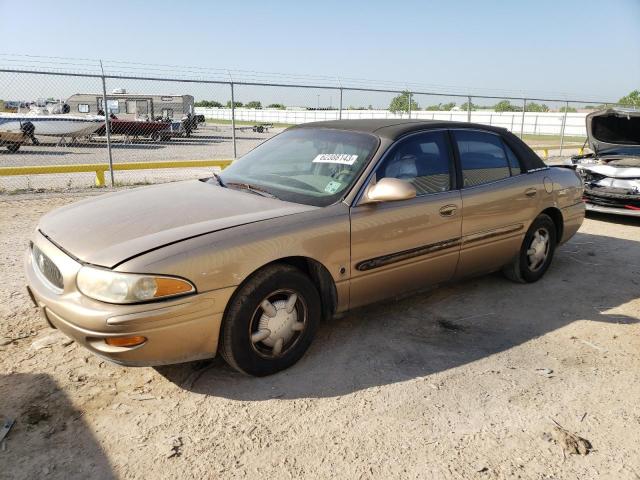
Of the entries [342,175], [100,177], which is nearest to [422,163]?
[342,175]

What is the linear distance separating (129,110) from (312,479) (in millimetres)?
31062

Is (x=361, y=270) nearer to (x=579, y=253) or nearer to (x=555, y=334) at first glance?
(x=555, y=334)

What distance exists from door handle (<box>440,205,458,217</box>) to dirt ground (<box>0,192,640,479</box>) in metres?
0.81

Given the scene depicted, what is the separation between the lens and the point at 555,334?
371 cm

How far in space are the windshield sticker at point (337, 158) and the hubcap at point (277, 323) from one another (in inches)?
41.2

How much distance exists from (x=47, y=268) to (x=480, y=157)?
10.7ft

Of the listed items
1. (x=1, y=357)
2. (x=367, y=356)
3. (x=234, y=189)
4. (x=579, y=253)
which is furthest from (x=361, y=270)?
(x=579, y=253)

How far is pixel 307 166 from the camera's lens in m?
3.67

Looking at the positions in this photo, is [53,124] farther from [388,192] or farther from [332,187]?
[388,192]

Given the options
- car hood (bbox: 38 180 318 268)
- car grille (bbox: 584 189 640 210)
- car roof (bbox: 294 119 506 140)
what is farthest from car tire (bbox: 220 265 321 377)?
car grille (bbox: 584 189 640 210)

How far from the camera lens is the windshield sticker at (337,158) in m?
3.49

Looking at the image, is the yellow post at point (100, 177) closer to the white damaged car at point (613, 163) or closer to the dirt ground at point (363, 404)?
the dirt ground at point (363, 404)

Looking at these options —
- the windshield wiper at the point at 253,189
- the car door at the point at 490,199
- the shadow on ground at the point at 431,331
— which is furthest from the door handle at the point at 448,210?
the windshield wiper at the point at 253,189

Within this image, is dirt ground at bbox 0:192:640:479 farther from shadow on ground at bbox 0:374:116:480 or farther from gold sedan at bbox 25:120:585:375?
gold sedan at bbox 25:120:585:375
